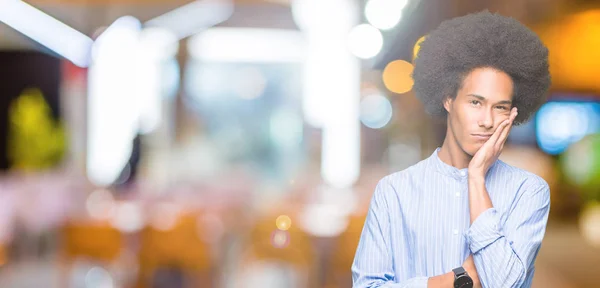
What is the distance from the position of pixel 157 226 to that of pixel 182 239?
22 centimetres

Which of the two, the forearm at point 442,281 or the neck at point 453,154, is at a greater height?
the neck at point 453,154

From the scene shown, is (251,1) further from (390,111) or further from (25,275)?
(25,275)

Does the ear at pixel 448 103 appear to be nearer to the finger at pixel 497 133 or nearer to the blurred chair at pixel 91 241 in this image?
the finger at pixel 497 133

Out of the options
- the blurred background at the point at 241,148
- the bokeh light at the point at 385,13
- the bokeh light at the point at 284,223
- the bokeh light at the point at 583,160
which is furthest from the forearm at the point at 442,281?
the bokeh light at the point at 583,160

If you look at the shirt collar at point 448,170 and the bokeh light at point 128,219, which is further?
the bokeh light at point 128,219

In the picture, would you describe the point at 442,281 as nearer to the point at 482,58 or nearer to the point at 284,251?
the point at 482,58

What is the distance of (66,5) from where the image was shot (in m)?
7.04

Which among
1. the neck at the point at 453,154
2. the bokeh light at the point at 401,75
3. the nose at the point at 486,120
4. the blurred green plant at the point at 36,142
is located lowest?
the blurred green plant at the point at 36,142

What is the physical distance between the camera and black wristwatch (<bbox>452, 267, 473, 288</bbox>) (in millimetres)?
1358

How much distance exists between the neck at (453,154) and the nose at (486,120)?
0.24 feet

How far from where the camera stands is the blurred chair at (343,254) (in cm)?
495

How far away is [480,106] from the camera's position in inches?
54.1

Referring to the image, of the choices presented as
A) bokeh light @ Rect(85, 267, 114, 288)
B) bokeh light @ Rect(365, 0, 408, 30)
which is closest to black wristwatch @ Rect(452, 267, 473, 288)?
bokeh light @ Rect(365, 0, 408, 30)

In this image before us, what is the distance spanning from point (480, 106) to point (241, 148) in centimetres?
1203
